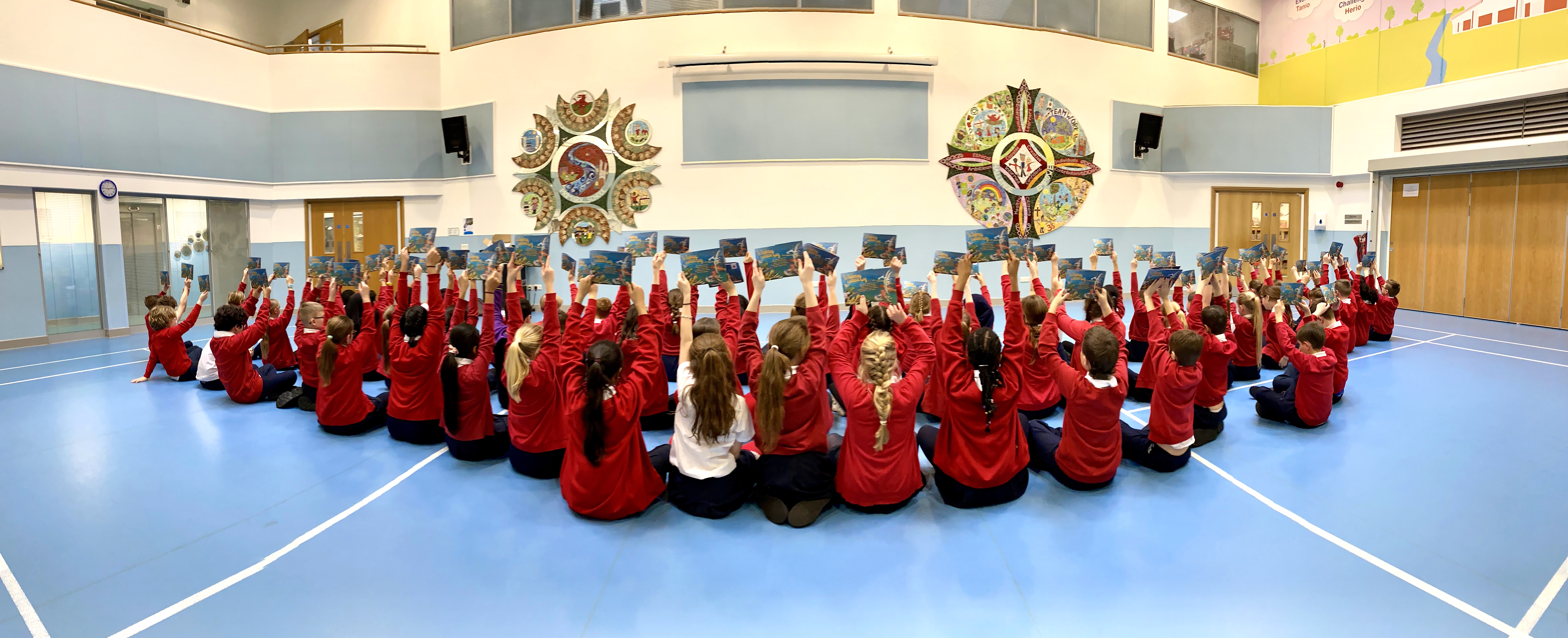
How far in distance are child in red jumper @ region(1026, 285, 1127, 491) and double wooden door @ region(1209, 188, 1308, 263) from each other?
11.0 metres

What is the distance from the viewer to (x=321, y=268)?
5.86m

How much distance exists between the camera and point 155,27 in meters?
9.73

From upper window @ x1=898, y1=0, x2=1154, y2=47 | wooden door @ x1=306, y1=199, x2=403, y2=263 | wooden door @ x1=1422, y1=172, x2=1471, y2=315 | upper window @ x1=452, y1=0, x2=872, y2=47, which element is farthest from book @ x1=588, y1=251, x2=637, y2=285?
wooden door @ x1=1422, y1=172, x2=1471, y2=315

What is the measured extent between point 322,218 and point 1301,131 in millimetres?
18184

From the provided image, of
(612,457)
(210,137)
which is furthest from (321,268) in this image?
(210,137)

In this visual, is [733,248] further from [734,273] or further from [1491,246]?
[1491,246]

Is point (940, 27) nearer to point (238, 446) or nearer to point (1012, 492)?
point (1012, 492)

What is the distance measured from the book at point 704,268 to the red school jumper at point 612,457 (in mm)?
860

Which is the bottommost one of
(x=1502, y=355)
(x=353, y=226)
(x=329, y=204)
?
(x=1502, y=355)

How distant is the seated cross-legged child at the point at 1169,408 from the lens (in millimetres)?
3557

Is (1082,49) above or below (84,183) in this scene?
above

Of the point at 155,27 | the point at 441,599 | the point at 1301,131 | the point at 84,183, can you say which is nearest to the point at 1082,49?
the point at 1301,131

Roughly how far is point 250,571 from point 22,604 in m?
0.73

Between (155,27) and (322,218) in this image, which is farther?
(322,218)
